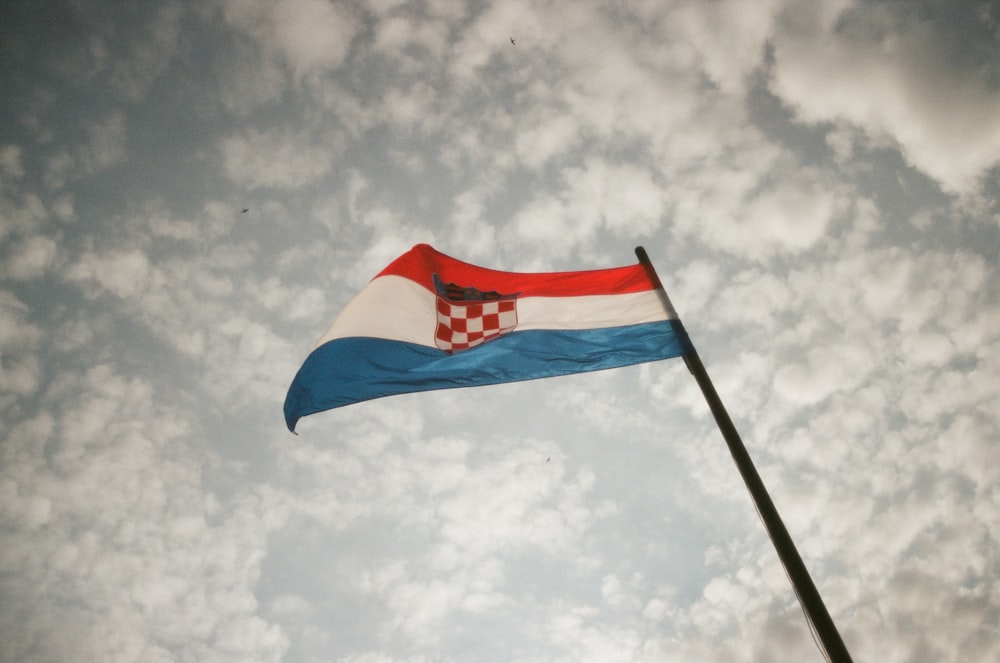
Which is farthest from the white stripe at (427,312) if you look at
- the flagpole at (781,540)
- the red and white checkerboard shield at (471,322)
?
the flagpole at (781,540)

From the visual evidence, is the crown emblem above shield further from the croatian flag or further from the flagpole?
the flagpole

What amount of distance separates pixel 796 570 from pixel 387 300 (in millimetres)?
5629

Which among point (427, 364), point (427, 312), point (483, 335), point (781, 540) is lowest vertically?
point (781, 540)

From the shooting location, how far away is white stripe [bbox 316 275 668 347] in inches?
253

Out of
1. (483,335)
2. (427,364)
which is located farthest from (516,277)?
(427,364)

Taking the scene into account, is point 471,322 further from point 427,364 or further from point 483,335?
point 427,364

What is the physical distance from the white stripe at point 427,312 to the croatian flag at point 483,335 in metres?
0.01

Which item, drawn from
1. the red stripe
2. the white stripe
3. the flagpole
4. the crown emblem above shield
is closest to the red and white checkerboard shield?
the crown emblem above shield

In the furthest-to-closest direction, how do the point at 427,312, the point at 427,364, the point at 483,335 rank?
the point at 427,312, the point at 483,335, the point at 427,364

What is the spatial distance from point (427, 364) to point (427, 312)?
0.90 metres

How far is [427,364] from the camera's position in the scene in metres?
6.90

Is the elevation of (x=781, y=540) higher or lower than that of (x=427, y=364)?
lower

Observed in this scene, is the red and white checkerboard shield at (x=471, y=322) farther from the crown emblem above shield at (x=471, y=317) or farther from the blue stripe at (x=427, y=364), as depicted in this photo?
the blue stripe at (x=427, y=364)

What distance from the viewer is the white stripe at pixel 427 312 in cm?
643
